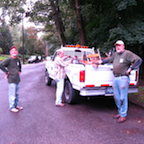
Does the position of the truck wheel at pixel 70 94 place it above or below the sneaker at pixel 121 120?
above

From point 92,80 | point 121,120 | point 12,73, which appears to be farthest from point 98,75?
point 12,73

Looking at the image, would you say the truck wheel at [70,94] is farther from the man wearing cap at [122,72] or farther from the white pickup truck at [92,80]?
the man wearing cap at [122,72]

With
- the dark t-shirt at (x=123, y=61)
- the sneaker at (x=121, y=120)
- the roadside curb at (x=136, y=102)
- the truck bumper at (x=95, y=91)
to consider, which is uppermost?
the dark t-shirt at (x=123, y=61)

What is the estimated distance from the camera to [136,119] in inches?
174

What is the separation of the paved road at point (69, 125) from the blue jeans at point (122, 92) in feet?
1.22

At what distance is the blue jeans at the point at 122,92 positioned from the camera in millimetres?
4188

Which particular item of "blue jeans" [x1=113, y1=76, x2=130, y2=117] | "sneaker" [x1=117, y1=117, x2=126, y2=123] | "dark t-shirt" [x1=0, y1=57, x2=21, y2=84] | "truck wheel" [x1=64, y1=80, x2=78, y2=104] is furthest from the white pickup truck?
"dark t-shirt" [x1=0, y1=57, x2=21, y2=84]

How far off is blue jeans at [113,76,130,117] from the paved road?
37 cm

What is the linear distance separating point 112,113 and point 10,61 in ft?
11.2

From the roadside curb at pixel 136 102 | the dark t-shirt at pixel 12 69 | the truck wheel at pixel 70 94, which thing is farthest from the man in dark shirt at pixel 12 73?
the roadside curb at pixel 136 102

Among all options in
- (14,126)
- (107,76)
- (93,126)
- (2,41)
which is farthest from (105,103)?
(2,41)

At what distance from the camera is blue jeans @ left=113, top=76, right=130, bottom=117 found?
419 centimetres

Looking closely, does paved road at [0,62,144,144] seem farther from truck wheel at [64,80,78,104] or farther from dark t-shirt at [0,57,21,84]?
dark t-shirt at [0,57,21,84]

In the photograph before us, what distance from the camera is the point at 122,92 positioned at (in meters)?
4.23
